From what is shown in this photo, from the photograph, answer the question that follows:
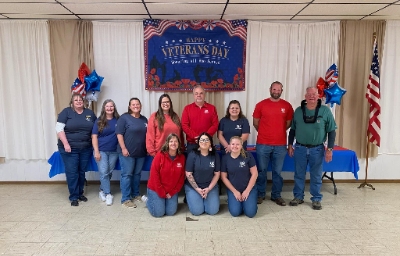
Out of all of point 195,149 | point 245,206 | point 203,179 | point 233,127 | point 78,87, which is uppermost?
point 78,87

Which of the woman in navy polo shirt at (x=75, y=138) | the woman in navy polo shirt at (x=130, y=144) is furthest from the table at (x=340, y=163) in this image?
the woman in navy polo shirt at (x=75, y=138)

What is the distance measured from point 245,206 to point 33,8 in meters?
3.63

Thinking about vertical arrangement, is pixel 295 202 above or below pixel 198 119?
below

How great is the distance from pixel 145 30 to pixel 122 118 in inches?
60.5

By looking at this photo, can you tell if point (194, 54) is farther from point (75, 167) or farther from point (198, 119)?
point (75, 167)

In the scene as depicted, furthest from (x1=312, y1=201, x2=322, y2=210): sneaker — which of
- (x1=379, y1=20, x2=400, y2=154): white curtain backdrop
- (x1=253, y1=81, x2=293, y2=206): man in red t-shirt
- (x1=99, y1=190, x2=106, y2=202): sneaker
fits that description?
(x1=99, y1=190, x2=106, y2=202): sneaker

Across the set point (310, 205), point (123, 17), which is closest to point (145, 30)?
point (123, 17)

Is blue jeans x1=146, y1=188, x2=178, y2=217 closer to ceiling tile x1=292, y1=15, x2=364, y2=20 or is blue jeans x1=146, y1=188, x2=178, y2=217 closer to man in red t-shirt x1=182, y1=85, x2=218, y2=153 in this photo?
man in red t-shirt x1=182, y1=85, x2=218, y2=153

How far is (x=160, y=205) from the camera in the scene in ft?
11.4

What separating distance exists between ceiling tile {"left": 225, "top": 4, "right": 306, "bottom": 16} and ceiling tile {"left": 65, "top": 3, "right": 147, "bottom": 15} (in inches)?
46.1

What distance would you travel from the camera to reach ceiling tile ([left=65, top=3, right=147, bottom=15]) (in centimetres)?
384

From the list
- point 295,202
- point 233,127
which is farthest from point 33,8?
point 295,202

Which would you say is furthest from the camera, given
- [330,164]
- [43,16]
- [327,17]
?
[327,17]

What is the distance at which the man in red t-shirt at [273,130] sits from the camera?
3.82 metres
